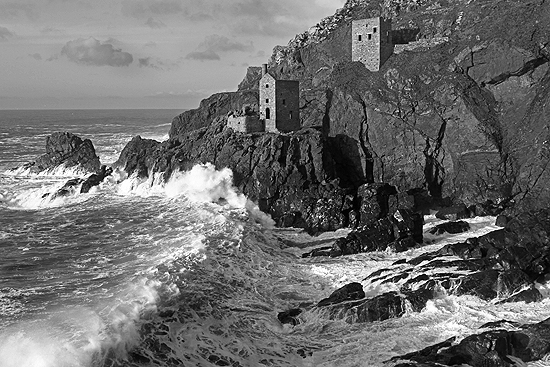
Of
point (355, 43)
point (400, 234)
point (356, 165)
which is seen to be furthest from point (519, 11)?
point (400, 234)

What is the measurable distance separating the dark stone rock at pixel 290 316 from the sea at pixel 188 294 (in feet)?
1.03

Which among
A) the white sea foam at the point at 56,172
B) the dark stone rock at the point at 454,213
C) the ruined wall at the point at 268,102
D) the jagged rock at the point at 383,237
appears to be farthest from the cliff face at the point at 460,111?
the white sea foam at the point at 56,172

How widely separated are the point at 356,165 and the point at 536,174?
16266 millimetres

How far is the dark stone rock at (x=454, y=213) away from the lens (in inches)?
1684

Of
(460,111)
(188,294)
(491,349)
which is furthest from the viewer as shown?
(460,111)

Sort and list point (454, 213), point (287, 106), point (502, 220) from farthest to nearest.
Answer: point (287, 106) < point (454, 213) < point (502, 220)

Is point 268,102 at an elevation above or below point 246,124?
above

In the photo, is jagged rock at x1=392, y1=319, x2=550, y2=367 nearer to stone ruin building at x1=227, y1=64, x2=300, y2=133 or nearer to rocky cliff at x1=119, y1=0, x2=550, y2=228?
rocky cliff at x1=119, y1=0, x2=550, y2=228

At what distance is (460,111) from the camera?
49.6 m

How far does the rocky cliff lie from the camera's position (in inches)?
1852

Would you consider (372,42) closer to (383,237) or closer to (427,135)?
(427,135)

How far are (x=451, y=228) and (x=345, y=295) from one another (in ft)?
48.3

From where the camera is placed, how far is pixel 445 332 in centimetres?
2416

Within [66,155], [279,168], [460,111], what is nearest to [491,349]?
[279,168]
